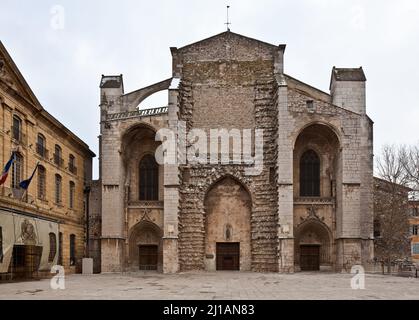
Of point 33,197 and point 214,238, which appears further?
point 214,238

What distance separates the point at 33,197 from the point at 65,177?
5.42 meters

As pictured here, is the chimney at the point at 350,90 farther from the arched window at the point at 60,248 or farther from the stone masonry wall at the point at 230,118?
the arched window at the point at 60,248

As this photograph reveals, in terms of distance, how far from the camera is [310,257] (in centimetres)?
3278

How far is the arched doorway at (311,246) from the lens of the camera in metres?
32.2

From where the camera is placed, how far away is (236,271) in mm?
32062

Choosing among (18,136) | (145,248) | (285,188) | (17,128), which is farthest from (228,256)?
(17,128)

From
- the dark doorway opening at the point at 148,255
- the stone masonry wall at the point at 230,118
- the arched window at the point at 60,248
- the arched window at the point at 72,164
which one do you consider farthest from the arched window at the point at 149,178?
the arched window at the point at 60,248

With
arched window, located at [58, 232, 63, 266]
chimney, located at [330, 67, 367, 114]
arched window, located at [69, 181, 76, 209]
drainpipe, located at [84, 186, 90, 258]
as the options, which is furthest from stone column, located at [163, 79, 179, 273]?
chimney, located at [330, 67, 367, 114]

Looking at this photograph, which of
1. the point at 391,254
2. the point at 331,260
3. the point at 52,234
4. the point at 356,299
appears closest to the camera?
the point at 356,299

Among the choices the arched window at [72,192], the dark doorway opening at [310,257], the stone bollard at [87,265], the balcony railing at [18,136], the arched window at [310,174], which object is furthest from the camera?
the arched window at [310,174]

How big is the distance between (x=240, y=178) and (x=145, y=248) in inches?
284

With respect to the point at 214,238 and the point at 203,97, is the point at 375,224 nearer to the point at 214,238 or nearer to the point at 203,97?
the point at 214,238

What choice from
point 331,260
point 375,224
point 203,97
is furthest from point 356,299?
point 375,224

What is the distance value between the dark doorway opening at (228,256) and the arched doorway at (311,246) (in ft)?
11.6
